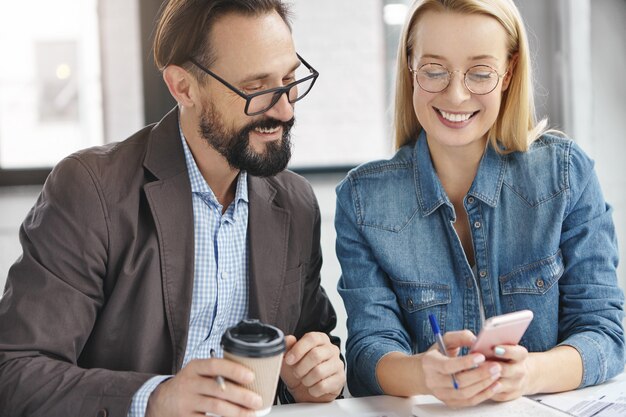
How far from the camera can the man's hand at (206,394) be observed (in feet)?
4.02

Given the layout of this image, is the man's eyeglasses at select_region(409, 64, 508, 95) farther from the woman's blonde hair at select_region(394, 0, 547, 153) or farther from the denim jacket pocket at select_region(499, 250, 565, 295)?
the denim jacket pocket at select_region(499, 250, 565, 295)

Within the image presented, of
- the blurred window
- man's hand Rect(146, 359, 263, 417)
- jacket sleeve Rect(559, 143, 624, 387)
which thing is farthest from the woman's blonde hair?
the blurred window

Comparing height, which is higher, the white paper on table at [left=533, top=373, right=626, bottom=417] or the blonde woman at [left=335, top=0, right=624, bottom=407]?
the blonde woman at [left=335, top=0, right=624, bottom=407]

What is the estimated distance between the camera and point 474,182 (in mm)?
1743

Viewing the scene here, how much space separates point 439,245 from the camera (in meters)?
1.76

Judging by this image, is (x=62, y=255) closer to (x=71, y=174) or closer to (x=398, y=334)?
(x=71, y=174)

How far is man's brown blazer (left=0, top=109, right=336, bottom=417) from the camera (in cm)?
146

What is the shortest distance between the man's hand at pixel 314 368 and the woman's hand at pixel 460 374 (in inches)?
7.7

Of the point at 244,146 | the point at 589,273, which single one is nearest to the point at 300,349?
the point at 244,146

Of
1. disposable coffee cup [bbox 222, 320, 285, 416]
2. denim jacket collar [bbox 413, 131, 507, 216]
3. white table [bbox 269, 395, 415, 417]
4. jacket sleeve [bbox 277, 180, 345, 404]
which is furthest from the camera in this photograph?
jacket sleeve [bbox 277, 180, 345, 404]

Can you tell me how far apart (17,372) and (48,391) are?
0.24 feet

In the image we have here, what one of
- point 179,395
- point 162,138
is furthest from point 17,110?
point 179,395

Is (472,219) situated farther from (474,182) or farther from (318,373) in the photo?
(318,373)

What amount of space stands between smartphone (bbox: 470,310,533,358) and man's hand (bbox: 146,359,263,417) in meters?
0.38
